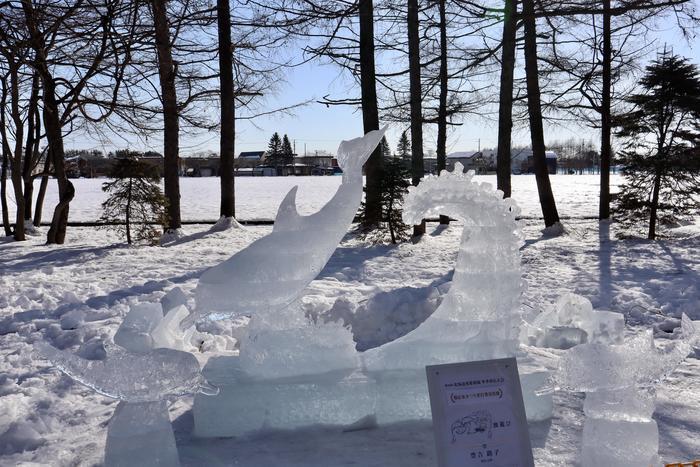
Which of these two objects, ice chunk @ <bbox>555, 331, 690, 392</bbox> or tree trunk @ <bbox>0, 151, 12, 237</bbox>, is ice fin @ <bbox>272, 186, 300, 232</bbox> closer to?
ice chunk @ <bbox>555, 331, 690, 392</bbox>

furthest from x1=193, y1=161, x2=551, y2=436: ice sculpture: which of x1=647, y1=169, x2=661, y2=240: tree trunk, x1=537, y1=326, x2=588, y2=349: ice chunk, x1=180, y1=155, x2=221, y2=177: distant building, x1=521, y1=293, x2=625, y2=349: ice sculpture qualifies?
x1=180, y1=155, x2=221, y2=177: distant building

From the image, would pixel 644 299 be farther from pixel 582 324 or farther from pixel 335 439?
pixel 335 439

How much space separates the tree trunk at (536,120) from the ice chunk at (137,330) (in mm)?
10704

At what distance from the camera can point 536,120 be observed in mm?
12766

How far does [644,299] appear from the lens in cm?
686

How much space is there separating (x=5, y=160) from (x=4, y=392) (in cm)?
1125

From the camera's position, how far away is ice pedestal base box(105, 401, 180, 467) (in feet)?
8.84

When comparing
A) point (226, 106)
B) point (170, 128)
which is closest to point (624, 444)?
point (170, 128)

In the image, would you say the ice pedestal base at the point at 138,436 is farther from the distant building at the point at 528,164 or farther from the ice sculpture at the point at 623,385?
the distant building at the point at 528,164

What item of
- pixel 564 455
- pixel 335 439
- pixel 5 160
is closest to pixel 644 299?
pixel 564 455

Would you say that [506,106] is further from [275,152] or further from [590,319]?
[275,152]

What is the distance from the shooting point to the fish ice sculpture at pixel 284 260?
303 cm

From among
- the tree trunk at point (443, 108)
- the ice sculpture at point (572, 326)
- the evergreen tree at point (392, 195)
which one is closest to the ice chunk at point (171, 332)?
the ice sculpture at point (572, 326)

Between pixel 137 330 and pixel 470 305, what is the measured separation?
1.99 m
